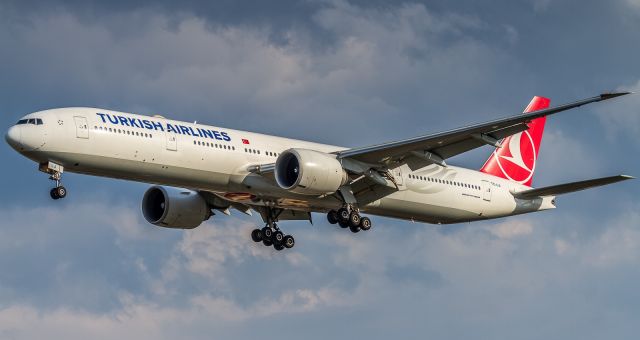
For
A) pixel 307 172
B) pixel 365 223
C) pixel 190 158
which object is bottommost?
pixel 365 223

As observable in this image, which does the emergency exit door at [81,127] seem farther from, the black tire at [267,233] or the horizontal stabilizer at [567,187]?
the horizontal stabilizer at [567,187]

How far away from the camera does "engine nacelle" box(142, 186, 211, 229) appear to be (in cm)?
5675

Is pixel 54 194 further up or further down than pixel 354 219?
further down

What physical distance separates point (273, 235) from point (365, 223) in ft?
19.8

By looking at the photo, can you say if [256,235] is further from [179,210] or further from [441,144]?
[441,144]

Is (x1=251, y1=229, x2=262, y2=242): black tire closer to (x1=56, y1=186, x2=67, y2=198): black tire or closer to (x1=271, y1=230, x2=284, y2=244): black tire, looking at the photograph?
(x1=271, y1=230, x2=284, y2=244): black tire

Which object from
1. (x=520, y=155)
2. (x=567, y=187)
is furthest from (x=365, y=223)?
(x=520, y=155)

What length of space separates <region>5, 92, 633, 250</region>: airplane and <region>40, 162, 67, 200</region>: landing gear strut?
4 centimetres

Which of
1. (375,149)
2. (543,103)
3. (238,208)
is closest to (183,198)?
(238,208)

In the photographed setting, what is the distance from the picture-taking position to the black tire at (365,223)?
5259cm

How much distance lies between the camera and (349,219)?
5209 centimetres

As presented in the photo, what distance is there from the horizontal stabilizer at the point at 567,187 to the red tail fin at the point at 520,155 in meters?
2.05

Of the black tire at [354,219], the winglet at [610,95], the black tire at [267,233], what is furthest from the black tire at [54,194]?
the winglet at [610,95]

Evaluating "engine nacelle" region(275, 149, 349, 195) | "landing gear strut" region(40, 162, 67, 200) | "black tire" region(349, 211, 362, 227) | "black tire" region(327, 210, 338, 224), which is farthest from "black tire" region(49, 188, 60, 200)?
"black tire" region(349, 211, 362, 227)
